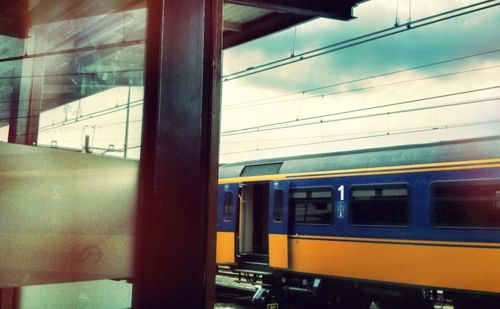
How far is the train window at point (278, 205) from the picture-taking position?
38.2ft

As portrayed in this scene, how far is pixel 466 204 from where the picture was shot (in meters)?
8.63

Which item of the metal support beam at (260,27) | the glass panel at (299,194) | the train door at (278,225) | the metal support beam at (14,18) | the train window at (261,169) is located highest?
the metal support beam at (260,27)

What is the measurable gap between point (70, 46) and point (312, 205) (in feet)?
30.9

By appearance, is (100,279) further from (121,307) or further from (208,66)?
(208,66)

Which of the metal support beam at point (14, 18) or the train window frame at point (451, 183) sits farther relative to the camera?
the train window frame at point (451, 183)

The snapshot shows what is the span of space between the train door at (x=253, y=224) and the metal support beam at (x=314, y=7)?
848cm

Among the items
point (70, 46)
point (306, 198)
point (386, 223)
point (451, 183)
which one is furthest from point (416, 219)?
point (70, 46)

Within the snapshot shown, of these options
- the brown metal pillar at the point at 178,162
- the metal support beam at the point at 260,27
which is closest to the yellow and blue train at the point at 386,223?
the metal support beam at the point at 260,27

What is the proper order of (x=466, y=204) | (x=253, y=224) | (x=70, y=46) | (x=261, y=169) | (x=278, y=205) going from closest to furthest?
(x=70, y=46)
(x=466, y=204)
(x=278, y=205)
(x=261, y=169)
(x=253, y=224)

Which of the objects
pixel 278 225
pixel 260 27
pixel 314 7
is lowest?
pixel 278 225

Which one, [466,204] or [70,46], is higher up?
[70,46]

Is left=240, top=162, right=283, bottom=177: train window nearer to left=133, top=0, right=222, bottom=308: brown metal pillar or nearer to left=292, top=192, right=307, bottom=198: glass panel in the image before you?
left=292, top=192, right=307, bottom=198: glass panel

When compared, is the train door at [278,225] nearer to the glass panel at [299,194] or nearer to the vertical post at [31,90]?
the glass panel at [299,194]

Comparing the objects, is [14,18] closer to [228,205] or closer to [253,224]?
[228,205]
